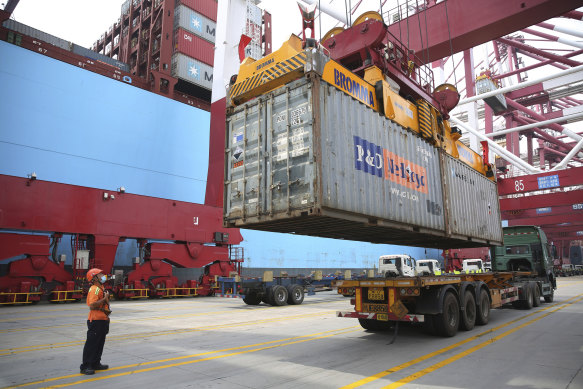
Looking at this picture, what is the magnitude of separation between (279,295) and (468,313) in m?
8.27

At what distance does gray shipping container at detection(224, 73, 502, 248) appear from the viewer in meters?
6.08

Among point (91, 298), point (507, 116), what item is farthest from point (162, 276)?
point (507, 116)

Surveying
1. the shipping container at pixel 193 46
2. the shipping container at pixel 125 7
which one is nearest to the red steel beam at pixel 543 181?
the shipping container at pixel 193 46

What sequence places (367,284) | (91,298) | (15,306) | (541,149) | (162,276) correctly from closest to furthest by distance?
(91,298) → (367,284) → (15,306) → (162,276) → (541,149)

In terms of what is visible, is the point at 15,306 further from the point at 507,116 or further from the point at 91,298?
the point at 507,116

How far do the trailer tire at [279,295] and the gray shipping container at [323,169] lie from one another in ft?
23.9

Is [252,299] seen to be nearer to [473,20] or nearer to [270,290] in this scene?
[270,290]

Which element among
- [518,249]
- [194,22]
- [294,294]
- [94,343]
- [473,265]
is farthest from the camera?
[194,22]

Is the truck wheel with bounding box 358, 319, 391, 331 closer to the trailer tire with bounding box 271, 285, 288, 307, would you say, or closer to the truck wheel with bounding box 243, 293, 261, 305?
the trailer tire with bounding box 271, 285, 288, 307

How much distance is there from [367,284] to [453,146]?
5686mm

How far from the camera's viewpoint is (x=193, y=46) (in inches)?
1326

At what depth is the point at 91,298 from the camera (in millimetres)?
Result: 5602

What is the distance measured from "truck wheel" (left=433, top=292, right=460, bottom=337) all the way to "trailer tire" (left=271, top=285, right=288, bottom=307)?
329 inches

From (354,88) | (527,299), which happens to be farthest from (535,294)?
(354,88)
